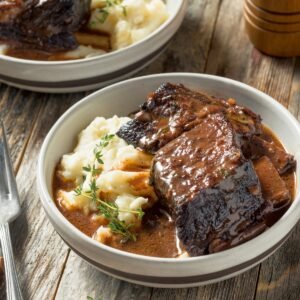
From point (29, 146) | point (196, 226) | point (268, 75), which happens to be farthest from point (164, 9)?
point (196, 226)

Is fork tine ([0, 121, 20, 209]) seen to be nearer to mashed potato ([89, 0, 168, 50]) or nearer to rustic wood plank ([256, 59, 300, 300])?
mashed potato ([89, 0, 168, 50])

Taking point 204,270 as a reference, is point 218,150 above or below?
above

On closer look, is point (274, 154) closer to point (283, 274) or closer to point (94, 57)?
point (283, 274)

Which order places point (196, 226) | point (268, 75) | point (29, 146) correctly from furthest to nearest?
point (268, 75) < point (29, 146) < point (196, 226)

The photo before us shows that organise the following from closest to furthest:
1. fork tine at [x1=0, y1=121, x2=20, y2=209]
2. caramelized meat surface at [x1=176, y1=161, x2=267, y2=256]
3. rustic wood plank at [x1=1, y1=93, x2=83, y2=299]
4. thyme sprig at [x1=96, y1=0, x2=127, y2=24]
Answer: caramelized meat surface at [x1=176, y1=161, x2=267, y2=256], rustic wood plank at [x1=1, y1=93, x2=83, y2=299], fork tine at [x1=0, y1=121, x2=20, y2=209], thyme sprig at [x1=96, y1=0, x2=127, y2=24]

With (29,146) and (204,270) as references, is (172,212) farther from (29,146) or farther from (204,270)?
(29,146)

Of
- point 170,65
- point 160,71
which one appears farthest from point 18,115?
point 170,65

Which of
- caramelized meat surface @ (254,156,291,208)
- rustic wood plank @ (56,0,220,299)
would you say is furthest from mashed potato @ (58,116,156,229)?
caramelized meat surface @ (254,156,291,208)
